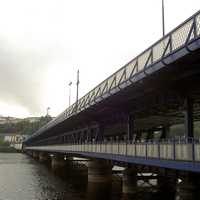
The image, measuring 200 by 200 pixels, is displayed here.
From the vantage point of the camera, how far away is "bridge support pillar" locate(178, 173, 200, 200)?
82.9ft

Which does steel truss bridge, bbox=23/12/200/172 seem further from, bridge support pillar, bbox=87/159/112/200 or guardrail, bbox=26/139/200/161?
bridge support pillar, bbox=87/159/112/200

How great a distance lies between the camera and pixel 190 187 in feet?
83.1

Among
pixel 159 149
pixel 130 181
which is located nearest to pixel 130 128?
pixel 130 181

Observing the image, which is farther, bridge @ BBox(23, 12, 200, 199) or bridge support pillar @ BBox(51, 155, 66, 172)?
bridge support pillar @ BBox(51, 155, 66, 172)

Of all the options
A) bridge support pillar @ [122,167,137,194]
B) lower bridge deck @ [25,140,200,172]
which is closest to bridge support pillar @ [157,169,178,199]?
bridge support pillar @ [122,167,137,194]

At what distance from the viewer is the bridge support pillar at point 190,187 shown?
995 inches

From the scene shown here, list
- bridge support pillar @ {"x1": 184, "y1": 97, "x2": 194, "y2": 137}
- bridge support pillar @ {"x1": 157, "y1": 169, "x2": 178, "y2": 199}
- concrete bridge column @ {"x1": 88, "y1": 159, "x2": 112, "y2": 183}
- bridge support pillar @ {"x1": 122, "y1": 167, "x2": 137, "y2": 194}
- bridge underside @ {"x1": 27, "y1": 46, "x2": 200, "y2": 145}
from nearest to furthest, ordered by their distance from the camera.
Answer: bridge underside @ {"x1": 27, "y1": 46, "x2": 200, "y2": 145}, bridge support pillar @ {"x1": 184, "y1": 97, "x2": 194, "y2": 137}, bridge support pillar @ {"x1": 122, "y1": 167, "x2": 137, "y2": 194}, bridge support pillar @ {"x1": 157, "y1": 169, "x2": 178, "y2": 199}, concrete bridge column @ {"x1": 88, "y1": 159, "x2": 112, "y2": 183}

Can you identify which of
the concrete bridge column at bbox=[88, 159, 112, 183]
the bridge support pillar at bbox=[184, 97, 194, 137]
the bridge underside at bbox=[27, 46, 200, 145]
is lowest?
the concrete bridge column at bbox=[88, 159, 112, 183]

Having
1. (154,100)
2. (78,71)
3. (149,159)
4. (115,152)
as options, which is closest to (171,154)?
(149,159)

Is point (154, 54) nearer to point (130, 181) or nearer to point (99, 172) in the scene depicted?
point (130, 181)

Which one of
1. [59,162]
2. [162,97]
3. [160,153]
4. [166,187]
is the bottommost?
[166,187]

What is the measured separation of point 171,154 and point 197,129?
6839cm

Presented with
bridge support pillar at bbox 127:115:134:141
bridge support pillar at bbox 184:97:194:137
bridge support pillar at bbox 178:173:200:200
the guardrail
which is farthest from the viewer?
bridge support pillar at bbox 127:115:134:141

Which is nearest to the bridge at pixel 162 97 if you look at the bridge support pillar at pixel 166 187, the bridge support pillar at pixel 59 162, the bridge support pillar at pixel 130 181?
the bridge support pillar at pixel 130 181
